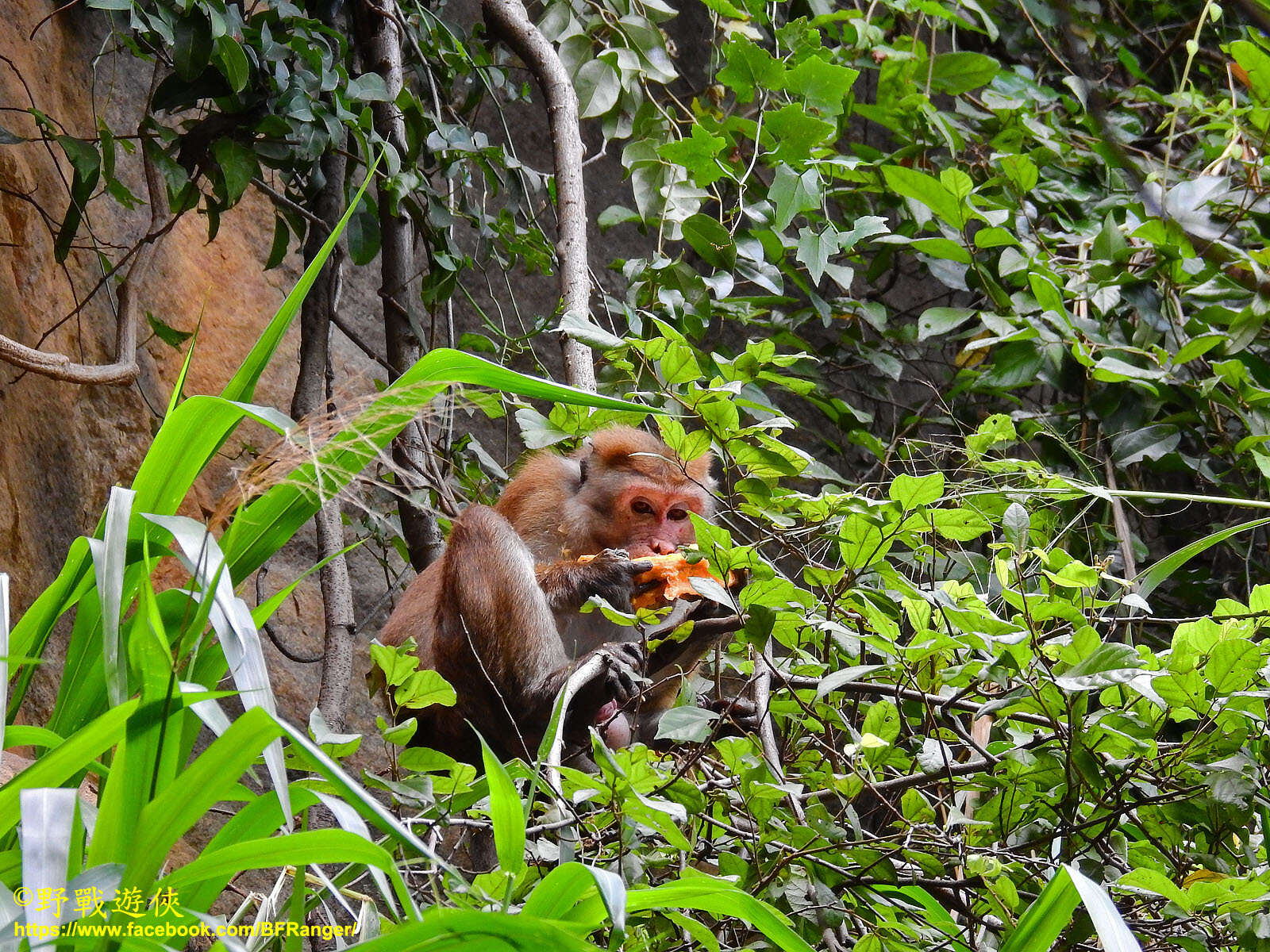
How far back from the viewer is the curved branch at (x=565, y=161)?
2.76 metres

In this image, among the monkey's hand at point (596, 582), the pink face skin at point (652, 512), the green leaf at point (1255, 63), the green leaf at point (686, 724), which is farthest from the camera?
the green leaf at point (1255, 63)

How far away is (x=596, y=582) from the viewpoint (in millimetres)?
2957

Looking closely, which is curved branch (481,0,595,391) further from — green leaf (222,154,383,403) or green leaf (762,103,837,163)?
green leaf (222,154,383,403)

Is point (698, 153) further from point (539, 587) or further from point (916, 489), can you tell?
point (916, 489)

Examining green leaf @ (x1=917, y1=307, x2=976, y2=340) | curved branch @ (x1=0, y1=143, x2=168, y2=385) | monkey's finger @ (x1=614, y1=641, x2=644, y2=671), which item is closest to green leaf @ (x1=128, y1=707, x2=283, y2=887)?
monkey's finger @ (x1=614, y1=641, x2=644, y2=671)

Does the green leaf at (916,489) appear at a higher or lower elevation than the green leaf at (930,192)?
lower

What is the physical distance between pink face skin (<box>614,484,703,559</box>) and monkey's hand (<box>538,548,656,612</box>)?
31 cm

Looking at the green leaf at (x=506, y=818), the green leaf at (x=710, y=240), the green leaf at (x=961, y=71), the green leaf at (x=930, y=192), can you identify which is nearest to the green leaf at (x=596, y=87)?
the green leaf at (x=710, y=240)

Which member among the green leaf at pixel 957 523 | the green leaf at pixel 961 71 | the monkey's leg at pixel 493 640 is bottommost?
the monkey's leg at pixel 493 640

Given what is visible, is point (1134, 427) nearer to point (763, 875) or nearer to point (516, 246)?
point (516, 246)

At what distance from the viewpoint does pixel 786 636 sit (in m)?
2.03

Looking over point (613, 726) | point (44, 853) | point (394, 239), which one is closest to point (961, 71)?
point (394, 239)

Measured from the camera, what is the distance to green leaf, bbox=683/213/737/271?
3.18m

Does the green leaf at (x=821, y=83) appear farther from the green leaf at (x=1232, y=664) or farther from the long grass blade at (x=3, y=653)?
the long grass blade at (x=3, y=653)
